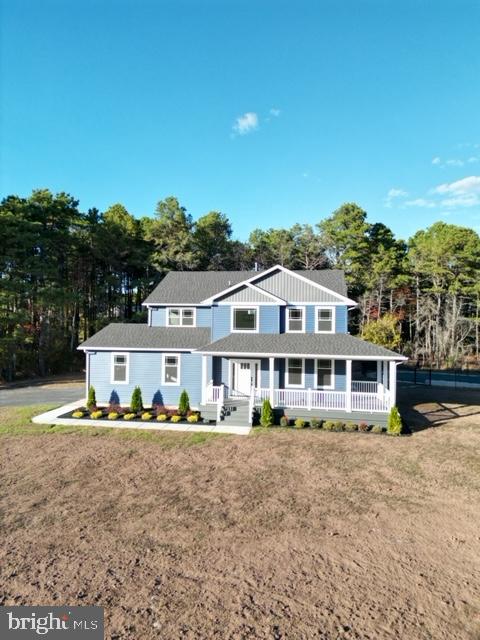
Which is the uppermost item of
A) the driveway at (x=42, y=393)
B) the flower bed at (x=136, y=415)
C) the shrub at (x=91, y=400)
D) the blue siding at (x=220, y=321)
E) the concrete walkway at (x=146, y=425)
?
the blue siding at (x=220, y=321)

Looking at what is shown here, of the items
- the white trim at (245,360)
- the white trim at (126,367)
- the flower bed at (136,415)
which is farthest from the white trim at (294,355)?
the white trim at (126,367)

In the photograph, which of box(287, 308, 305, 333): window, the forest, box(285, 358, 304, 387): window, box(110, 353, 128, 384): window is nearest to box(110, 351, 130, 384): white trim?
box(110, 353, 128, 384): window

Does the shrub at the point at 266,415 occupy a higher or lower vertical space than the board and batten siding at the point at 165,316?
lower

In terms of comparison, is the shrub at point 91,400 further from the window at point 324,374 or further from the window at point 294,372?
the window at point 324,374

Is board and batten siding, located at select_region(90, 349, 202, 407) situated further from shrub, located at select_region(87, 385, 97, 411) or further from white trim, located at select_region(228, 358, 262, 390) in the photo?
white trim, located at select_region(228, 358, 262, 390)

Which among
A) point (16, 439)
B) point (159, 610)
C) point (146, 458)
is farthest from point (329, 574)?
point (16, 439)

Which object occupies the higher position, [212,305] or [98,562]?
[212,305]

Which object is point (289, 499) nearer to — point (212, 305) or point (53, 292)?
point (212, 305)
